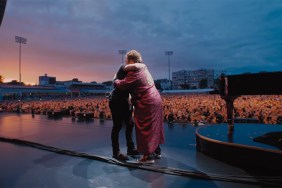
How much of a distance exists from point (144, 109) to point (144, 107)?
3 cm

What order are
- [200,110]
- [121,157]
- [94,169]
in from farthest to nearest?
1. [200,110]
2. [121,157]
3. [94,169]

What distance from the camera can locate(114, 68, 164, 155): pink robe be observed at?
3.02m

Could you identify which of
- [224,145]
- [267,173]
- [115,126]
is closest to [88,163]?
[115,126]

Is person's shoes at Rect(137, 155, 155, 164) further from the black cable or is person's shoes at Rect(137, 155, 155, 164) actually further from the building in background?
the building in background

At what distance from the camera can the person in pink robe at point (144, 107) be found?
9.91ft

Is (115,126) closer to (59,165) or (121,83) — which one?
(121,83)

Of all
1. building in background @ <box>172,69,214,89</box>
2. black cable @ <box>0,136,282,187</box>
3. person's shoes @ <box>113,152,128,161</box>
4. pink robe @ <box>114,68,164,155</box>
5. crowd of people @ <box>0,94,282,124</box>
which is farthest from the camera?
building in background @ <box>172,69,214,89</box>

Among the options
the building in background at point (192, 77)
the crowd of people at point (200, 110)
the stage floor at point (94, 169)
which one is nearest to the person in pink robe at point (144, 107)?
the stage floor at point (94, 169)

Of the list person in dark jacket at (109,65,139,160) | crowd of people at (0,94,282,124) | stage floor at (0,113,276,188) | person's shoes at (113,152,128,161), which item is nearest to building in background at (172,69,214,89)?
crowd of people at (0,94,282,124)

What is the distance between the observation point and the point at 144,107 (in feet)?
9.95

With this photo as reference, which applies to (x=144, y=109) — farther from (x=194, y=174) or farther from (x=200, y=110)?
(x=200, y=110)

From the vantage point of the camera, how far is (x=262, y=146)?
2.84 metres

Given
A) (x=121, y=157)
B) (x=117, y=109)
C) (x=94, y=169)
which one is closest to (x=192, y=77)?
(x=117, y=109)

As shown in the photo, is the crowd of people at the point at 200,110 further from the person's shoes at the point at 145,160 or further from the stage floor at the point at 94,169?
the person's shoes at the point at 145,160
